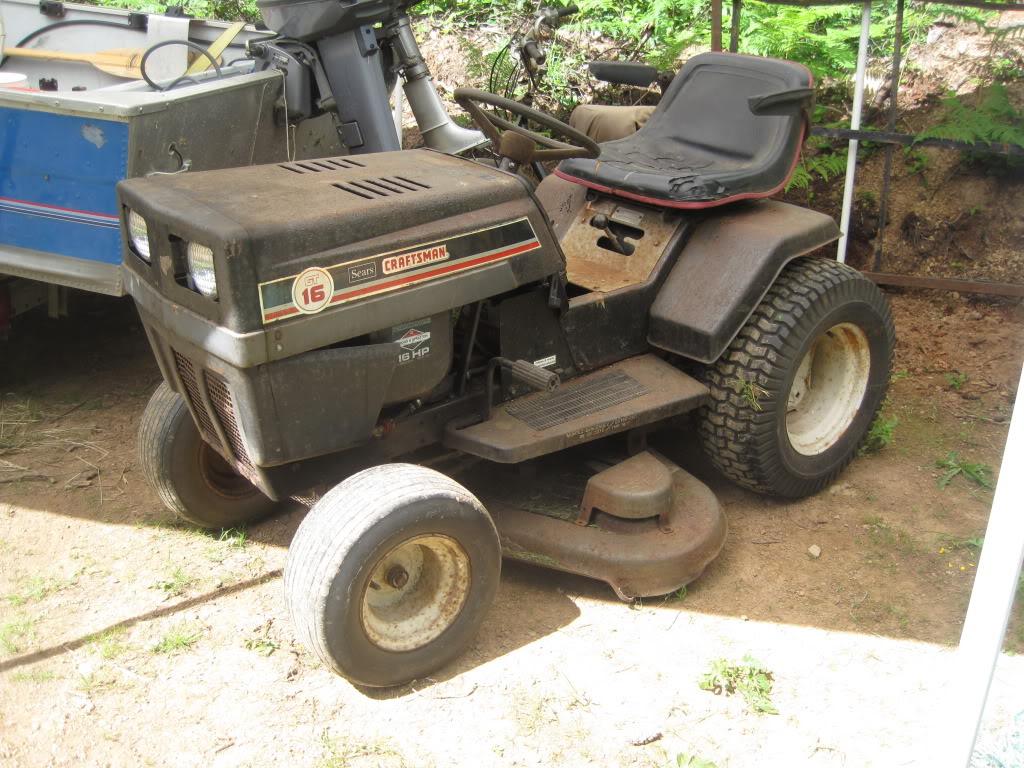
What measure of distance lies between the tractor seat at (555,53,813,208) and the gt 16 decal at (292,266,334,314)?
135cm

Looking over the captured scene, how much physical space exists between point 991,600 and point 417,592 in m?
1.58

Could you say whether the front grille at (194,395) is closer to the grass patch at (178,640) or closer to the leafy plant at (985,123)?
the grass patch at (178,640)

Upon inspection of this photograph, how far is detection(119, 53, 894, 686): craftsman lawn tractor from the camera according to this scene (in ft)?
8.76

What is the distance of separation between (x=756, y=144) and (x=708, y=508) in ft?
4.35

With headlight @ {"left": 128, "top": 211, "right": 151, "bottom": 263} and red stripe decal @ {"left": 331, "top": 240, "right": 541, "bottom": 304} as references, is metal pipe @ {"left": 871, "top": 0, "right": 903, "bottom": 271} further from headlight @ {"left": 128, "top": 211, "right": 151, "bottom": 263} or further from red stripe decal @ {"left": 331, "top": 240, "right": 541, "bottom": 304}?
headlight @ {"left": 128, "top": 211, "right": 151, "bottom": 263}

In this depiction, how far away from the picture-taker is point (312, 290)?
2.63 metres

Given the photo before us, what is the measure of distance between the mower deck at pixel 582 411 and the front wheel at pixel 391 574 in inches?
11.0

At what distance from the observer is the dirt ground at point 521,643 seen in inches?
105

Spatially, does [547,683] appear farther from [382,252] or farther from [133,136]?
[133,136]

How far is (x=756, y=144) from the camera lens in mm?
3756

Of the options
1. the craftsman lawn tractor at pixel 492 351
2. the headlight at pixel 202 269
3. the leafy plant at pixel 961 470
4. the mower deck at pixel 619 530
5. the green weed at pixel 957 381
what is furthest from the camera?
the green weed at pixel 957 381

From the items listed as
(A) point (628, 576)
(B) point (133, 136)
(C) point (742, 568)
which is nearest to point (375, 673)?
(A) point (628, 576)

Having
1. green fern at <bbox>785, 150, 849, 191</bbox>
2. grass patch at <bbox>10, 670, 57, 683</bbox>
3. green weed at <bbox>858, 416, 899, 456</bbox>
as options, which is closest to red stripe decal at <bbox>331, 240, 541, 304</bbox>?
grass patch at <bbox>10, 670, 57, 683</bbox>

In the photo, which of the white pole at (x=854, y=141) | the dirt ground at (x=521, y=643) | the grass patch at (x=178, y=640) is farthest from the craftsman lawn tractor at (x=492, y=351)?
the white pole at (x=854, y=141)
